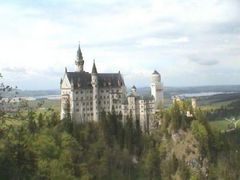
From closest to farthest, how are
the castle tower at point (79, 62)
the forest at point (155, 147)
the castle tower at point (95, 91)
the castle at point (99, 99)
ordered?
the forest at point (155, 147) → the castle at point (99, 99) → the castle tower at point (95, 91) → the castle tower at point (79, 62)

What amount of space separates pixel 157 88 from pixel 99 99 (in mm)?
19277

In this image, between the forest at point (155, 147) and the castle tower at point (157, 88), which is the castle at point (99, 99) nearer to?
the castle tower at point (157, 88)

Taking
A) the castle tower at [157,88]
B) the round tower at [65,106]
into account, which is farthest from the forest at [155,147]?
the castle tower at [157,88]

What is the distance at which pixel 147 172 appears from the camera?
13025 cm

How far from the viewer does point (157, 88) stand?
491 ft

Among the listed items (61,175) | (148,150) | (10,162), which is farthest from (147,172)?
(10,162)

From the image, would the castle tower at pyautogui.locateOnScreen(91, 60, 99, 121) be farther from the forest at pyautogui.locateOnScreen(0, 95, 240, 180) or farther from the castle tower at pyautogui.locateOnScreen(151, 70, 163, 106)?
the castle tower at pyautogui.locateOnScreen(151, 70, 163, 106)

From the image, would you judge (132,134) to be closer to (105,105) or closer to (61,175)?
(105,105)

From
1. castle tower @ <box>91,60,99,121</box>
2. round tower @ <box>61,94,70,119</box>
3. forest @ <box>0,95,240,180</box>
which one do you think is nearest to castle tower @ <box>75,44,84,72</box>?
castle tower @ <box>91,60,99,121</box>

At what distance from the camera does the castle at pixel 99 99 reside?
452ft

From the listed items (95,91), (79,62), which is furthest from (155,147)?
(79,62)

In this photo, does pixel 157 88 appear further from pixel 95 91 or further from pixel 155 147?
pixel 95 91

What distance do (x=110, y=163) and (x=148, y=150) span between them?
13.6 meters

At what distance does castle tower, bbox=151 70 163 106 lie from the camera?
148 meters
